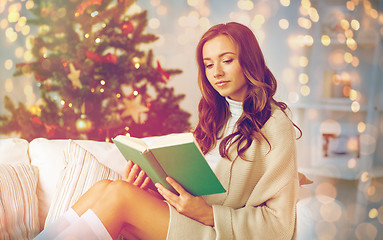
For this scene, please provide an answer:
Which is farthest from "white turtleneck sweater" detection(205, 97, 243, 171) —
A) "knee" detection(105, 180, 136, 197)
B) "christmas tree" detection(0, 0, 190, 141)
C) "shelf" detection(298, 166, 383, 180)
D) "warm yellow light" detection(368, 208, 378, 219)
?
"warm yellow light" detection(368, 208, 378, 219)

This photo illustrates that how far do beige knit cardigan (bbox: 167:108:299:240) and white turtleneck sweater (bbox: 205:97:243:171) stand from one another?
128 mm

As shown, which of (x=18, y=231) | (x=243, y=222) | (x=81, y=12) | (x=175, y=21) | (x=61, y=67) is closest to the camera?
(x=243, y=222)

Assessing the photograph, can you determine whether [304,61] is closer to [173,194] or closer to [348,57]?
[348,57]

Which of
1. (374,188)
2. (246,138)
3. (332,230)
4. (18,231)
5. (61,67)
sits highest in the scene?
(61,67)

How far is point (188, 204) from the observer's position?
112 centimetres

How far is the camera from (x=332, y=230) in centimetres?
236

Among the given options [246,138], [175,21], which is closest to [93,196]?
[246,138]

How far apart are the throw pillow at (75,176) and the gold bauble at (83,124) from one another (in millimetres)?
797

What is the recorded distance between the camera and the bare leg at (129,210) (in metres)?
1.11

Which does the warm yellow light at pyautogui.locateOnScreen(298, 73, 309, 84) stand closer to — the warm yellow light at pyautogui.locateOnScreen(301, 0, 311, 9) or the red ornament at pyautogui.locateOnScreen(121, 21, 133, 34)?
the warm yellow light at pyautogui.locateOnScreen(301, 0, 311, 9)

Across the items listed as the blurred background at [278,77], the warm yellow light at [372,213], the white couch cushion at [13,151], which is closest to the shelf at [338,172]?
the blurred background at [278,77]

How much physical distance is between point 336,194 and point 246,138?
1810 mm

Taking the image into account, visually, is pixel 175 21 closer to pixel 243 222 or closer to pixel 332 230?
pixel 332 230

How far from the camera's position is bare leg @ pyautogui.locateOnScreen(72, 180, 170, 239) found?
1114mm
